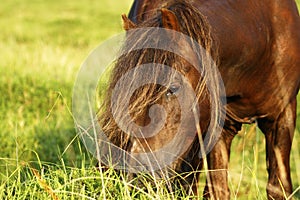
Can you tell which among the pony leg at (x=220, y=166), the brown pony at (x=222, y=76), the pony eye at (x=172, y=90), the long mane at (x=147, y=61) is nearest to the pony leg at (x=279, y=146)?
the brown pony at (x=222, y=76)

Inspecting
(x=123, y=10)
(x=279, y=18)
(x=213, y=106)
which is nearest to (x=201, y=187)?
(x=279, y=18)

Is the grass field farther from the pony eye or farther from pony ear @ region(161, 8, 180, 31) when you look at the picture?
pony ear @ region(161, 8, 180, 31)

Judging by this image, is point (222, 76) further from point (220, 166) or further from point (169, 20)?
point (220, 166)

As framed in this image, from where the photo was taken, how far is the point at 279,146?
4.08 m

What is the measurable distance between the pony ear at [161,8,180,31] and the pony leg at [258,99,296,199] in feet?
4.68

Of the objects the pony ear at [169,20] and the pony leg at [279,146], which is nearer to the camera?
the pony ear at [169,20]

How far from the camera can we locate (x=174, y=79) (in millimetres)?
2859

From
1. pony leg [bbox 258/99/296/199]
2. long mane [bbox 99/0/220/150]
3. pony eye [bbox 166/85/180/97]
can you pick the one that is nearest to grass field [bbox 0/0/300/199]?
pony leg [bbox 258/99/296/199]

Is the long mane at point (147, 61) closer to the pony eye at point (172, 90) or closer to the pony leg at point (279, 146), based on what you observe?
the pony eye at point (172, 90)

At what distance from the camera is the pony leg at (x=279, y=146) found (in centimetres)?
407

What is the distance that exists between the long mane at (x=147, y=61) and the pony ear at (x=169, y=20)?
0.05 m

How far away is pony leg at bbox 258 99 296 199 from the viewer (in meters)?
4.07

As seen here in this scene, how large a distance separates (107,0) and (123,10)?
2.30 m

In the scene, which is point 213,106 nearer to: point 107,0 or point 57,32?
point 57,32
